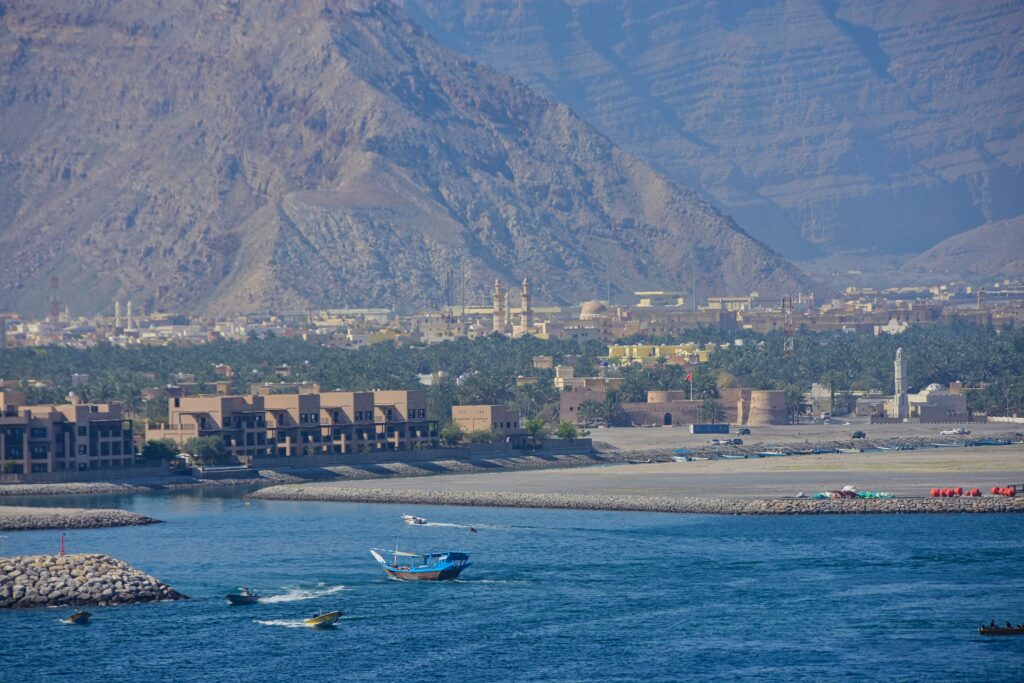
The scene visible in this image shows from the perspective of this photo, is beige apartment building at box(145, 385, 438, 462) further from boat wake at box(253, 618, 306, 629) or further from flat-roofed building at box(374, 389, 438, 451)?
boat wake at box(253, 618, 306, 629)

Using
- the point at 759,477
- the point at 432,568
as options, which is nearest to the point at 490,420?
the point at 759,477

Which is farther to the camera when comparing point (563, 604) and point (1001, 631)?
point (563, 604)

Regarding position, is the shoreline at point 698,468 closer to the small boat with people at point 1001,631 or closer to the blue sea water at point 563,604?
the blue sea water at point 563,604

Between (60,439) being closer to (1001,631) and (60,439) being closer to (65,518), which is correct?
(65,518)

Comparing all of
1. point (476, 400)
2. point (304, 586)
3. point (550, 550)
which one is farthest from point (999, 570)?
point (476, 400)

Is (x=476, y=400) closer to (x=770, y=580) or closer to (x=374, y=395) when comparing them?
(x=374, y=395)
